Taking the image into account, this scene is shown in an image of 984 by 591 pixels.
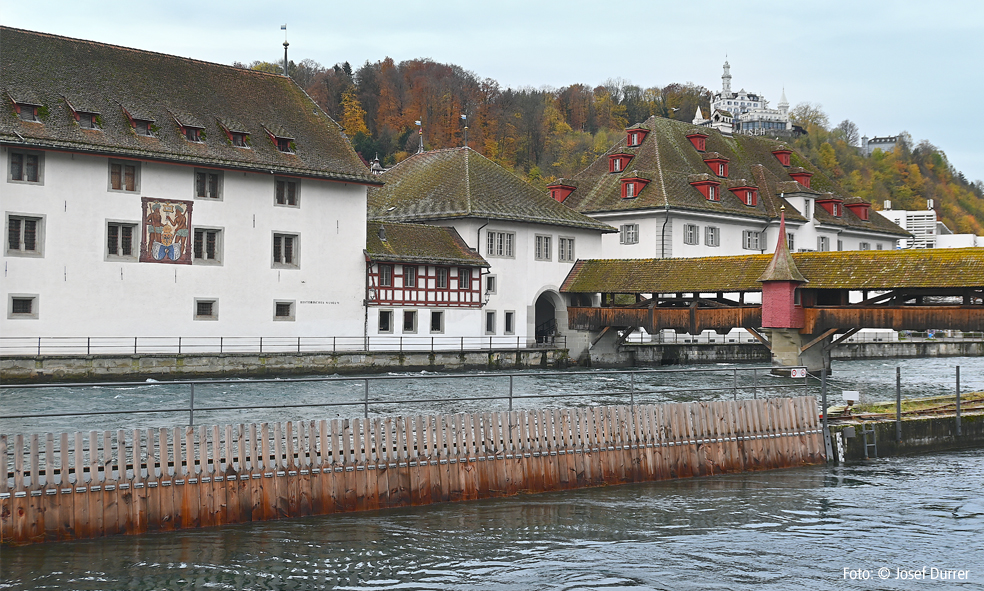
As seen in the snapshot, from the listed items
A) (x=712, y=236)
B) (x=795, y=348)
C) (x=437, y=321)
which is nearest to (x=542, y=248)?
(x=437, y=321)

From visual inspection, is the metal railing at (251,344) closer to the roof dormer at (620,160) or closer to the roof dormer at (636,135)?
the roof dormer at (620,160)

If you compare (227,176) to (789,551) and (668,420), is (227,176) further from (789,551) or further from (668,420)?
(789,551)

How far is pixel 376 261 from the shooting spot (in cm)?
3938

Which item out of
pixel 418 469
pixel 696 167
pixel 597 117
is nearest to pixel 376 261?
pixel 696 167

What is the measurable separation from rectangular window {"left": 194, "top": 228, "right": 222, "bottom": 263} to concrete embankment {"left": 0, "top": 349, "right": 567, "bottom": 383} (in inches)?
148

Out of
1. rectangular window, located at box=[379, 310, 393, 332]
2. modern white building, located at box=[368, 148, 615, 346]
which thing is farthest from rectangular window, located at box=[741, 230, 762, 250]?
rectangular window, located at box=[379, 310, 393, 332]

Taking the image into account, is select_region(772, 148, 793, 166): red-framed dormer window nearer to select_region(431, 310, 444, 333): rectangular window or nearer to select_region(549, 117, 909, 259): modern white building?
select_region(549, 117, 909, 259): modern white building

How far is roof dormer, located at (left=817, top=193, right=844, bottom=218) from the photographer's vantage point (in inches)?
2365

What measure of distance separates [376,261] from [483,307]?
17.5 feet

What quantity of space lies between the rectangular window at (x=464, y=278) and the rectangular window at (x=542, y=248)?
13.5 ft

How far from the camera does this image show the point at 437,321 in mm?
41000

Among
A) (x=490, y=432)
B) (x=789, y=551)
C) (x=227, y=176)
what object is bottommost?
(x=789, y=551)

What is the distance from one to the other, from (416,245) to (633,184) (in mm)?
16049

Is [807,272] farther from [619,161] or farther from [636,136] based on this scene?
[636,136]
